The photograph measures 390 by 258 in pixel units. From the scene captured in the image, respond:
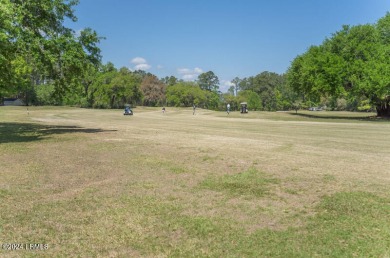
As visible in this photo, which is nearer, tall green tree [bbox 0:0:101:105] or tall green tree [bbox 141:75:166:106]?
tall green tree [bbox 0:0:101:105]

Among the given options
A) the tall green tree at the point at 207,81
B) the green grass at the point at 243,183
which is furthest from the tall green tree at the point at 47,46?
the tall green tree at the point at 207,81

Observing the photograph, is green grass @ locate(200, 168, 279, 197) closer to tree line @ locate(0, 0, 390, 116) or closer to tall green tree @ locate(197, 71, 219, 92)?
tree line @ locate(0, 0, 390, 116)

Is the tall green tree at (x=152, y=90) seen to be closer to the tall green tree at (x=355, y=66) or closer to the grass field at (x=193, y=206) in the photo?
the tall green tree at (x=355, y=66)

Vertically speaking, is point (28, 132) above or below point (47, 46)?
below

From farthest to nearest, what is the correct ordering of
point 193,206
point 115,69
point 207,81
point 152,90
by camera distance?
point 207,81 < point 152,90 < point 115,69 < point 193,206

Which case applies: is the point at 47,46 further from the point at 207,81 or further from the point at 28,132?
the point at 207,81

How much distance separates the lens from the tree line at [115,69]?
20.1m

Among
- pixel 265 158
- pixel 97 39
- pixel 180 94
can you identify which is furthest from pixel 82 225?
pixel 180 94

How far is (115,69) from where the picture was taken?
11438 centimetres

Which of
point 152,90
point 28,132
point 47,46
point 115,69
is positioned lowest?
point 28,132

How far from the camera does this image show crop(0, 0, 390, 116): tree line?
20094 mm

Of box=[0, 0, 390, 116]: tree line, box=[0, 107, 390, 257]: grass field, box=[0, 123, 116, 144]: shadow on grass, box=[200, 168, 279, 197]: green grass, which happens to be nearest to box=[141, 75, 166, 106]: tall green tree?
box=[0, 0, 390, 116]: tree line

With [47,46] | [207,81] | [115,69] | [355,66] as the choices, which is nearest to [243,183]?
[47,46]

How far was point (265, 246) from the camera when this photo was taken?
17.9 ft
